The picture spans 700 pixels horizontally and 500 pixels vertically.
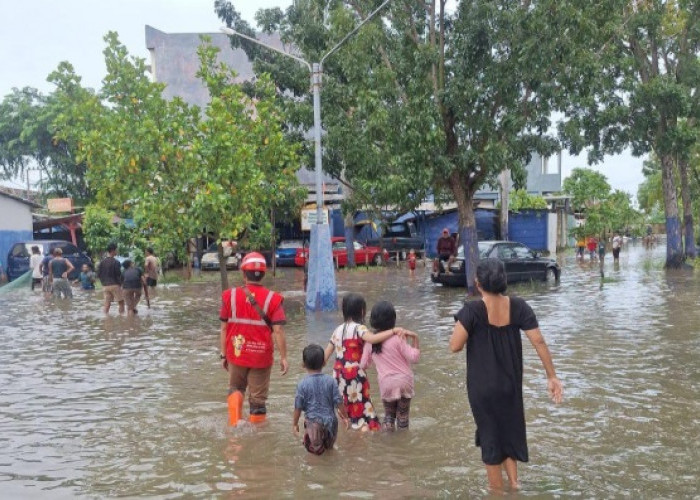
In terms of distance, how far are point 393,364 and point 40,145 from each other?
43.4m

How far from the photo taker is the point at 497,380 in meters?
5.18

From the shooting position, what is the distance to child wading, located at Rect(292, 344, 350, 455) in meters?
6.47

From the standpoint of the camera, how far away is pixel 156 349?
1286 centimetres

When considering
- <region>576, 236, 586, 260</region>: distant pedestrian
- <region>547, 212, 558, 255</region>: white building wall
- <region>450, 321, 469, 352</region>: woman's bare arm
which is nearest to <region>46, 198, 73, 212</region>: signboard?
<region>576, 236, 586, 260</region>: distant pedestrian

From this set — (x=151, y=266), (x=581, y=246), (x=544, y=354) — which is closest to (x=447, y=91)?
(x=151, y=266)

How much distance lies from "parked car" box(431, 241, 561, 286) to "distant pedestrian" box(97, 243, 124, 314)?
9743 mm

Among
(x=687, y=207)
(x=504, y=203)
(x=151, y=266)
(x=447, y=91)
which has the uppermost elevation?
(x=447, y=91)

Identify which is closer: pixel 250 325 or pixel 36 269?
pixel 250 325

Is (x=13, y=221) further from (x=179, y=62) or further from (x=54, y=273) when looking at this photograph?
(x=179, y=62)

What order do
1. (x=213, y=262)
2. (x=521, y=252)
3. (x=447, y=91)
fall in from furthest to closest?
1. (x=213, y=262)
2. (x=521, y=252)
3. (x=447, y=91)

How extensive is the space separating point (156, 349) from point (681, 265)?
894 inches

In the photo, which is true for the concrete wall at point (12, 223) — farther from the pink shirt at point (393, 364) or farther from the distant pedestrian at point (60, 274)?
the pink shirt at point (393, 364)

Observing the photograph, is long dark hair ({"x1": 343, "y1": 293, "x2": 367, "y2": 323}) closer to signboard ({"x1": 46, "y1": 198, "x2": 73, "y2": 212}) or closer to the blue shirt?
the blue shirt

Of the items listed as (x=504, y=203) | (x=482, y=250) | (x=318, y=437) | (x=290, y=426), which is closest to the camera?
(x=318, y=437)
